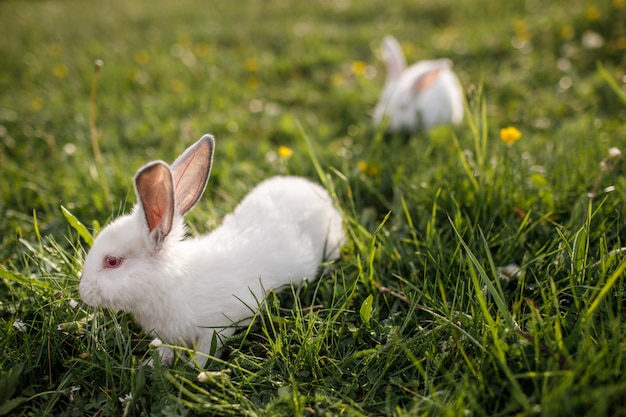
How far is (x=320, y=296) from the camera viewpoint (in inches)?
91.5

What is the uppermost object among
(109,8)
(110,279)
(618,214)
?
(109,8)

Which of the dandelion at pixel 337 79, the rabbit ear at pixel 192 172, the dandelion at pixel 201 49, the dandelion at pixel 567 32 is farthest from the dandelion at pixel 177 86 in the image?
the dandelion at pixel 567 32

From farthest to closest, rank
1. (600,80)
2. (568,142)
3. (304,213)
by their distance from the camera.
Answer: (600,80)
(568,142)
(304,213)

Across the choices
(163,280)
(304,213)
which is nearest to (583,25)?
(304,213)

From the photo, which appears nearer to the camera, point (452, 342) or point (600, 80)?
point (452, 342)

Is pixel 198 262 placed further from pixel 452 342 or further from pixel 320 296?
pixel 452 342

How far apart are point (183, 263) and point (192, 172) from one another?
1.31 ft

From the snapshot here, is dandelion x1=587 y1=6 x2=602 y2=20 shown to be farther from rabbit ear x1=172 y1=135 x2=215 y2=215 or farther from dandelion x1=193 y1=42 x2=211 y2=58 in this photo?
rabbit ear x1=172 y1=135 x2=215 y2=215

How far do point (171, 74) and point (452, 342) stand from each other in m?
4.32

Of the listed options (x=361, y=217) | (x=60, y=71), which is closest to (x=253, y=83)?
(x=60, y=71)

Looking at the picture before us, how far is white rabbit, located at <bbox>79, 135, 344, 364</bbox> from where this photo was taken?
1963 mm

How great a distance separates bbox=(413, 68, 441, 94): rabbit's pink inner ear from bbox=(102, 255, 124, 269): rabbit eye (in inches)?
112

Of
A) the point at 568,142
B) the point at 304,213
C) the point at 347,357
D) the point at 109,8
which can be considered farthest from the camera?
the point at 109,8

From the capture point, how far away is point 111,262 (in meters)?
2.01
